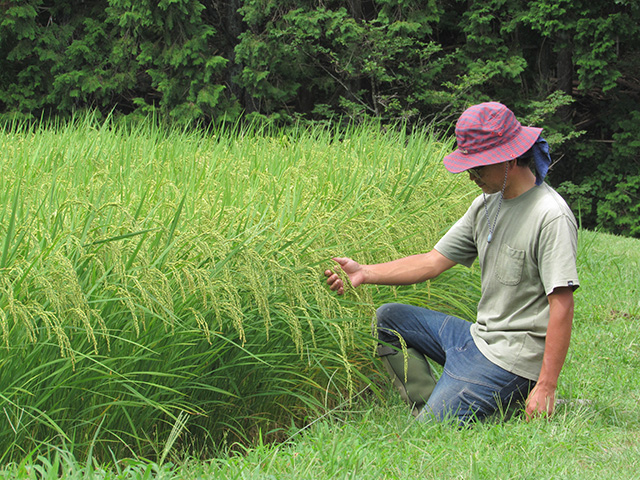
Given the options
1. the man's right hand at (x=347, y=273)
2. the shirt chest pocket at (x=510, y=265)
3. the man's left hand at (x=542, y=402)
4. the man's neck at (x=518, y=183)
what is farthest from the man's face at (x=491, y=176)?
the man's left hand at (x=542, y=402)

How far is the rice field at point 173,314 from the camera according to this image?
2.43 m

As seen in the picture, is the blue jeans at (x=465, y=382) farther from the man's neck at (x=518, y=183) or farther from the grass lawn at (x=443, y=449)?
the man's neck at (x=518, y=183)

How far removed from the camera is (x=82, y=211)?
3.29 metres

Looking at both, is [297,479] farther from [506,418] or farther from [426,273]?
[426,273]

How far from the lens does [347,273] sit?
319 centimetres

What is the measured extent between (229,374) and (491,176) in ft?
4.76

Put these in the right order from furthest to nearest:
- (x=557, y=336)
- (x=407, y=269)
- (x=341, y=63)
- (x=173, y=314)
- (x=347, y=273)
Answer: (x=341, y=63) → (x=407, y=269) → (x=347, y=273) → (x=557, y=336) → (x=173, y=314)

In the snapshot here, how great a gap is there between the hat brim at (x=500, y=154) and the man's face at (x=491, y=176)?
0.07 metres

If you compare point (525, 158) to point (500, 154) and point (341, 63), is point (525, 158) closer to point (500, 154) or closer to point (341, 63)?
point (500, 154)

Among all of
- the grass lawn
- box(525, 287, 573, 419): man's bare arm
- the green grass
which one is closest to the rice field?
the green grass

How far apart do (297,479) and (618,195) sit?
13.1m

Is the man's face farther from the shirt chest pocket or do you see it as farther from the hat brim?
the shirt chest pocket

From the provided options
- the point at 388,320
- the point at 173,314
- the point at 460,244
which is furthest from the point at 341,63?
the point at 173,314

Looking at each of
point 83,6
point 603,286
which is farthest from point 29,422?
point 83,6
